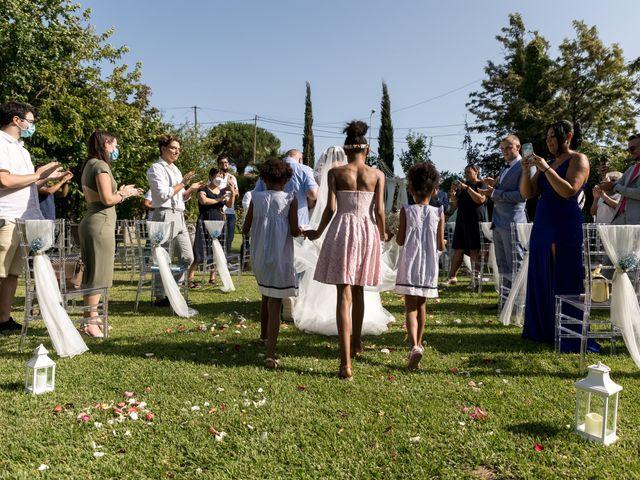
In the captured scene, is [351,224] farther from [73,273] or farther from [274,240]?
[73,273]

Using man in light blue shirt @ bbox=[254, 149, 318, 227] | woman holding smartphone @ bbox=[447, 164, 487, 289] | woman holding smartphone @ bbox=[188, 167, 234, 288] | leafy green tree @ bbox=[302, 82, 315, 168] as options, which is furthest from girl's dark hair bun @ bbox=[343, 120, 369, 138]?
leafy green tree @ bbox=[302, 82, 315, 168]

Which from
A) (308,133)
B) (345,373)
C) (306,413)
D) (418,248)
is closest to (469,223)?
(418,248)

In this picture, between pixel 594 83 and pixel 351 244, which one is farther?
pixel 594 83

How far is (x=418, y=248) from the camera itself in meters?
4.36

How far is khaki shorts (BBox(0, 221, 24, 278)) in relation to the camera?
4.89 meters

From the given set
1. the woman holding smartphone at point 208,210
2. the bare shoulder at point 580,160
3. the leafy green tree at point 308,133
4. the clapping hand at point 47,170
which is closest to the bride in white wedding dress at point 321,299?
the bare shoulder at point 580,160

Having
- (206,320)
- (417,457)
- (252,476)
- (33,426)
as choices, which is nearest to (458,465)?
(417,457)

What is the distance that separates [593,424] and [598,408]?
0.10 m

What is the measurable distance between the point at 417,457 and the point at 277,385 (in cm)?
135

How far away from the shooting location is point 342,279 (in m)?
4.03

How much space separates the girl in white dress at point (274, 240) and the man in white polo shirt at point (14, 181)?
7.28 feet

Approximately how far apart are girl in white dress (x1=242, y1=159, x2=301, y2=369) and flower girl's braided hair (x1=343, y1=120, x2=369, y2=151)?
572 millimetres

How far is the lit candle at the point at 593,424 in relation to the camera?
9.12 feet

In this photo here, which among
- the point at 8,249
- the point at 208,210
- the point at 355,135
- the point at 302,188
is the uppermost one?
the point at 355,135
